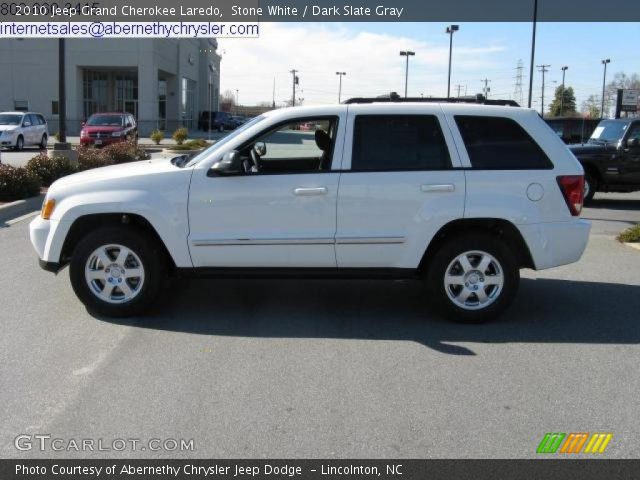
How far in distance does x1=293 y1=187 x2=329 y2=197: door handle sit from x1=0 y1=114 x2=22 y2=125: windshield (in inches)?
1001

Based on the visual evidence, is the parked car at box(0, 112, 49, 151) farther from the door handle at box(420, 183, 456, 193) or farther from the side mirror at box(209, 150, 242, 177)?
the door handle at box(420, 183, 456, 193)

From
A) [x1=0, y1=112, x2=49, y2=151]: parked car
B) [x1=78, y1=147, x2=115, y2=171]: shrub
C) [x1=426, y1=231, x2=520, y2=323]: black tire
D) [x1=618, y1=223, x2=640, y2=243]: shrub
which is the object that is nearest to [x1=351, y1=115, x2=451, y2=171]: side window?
[x1=426, y1=231, x2=520, y2=323]: black tire

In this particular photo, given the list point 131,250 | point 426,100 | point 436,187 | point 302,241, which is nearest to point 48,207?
point 131,250

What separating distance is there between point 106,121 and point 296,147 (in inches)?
933

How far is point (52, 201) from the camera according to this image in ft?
19.8

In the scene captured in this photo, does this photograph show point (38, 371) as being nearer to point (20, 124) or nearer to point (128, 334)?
point (128, 334)

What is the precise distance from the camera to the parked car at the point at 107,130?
2753 cm

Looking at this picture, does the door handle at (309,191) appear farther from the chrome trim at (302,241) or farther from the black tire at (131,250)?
the black tire at (131,250)

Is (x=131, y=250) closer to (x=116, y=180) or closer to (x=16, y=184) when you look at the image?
(x=116, y=180)

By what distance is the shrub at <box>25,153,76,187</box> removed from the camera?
1470 cm

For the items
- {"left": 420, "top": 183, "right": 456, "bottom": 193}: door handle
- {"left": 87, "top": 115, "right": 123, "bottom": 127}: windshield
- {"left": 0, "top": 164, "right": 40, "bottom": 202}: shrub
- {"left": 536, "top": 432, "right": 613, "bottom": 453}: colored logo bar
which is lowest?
{"left": 536, "top": 432, "right": 613, "bottom": 453}: colored logo bar

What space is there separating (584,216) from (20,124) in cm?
2316

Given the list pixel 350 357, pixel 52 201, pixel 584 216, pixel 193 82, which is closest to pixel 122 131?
pixel 584 216
